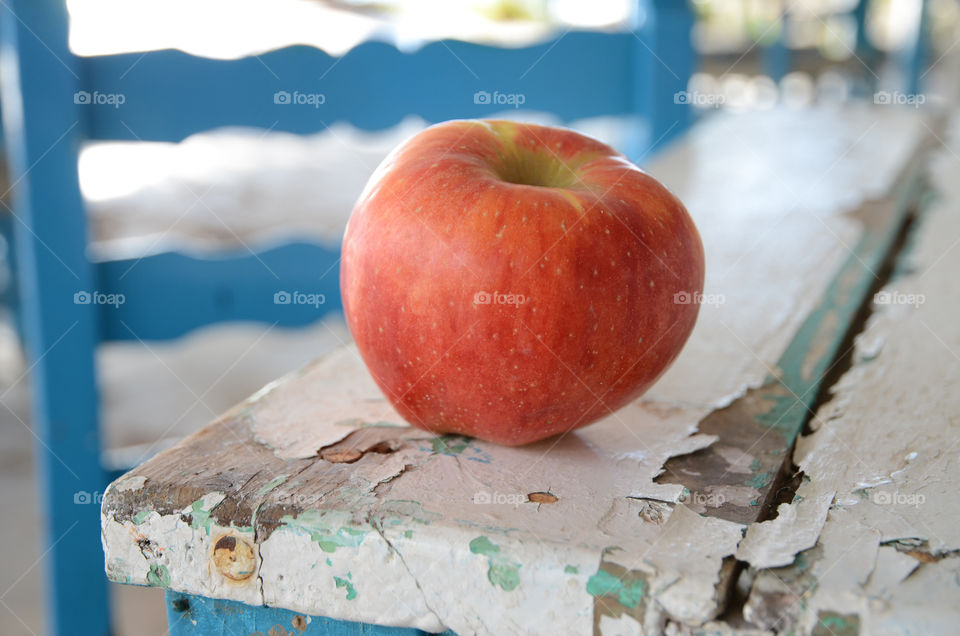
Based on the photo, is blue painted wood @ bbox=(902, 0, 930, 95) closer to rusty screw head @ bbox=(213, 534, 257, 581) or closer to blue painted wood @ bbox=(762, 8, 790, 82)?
blue painted wood @ bbox=(762, 8, 790, 82)

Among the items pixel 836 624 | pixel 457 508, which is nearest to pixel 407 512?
pixel 457 508

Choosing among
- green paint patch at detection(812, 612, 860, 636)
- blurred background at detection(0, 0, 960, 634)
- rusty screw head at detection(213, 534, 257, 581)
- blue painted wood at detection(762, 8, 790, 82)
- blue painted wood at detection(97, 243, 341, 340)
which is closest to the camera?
green paint patch at detection(812, 612, 860, 636)

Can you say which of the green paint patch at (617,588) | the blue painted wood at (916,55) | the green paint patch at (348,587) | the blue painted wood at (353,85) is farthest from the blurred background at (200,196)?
the blue painted wood at (916,55)

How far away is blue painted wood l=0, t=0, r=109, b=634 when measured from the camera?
1.21 metres

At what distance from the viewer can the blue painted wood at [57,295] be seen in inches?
47.6

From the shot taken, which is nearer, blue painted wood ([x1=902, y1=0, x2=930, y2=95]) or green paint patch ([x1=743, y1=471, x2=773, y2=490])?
green paint patch ([x1=743, y1=471, x2=773, y2=490])

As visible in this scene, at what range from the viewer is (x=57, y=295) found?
4.15ft

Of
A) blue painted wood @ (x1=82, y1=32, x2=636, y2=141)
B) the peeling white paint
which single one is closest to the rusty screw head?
the peeling white paint

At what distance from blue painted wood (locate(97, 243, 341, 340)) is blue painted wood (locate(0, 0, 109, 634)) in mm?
55

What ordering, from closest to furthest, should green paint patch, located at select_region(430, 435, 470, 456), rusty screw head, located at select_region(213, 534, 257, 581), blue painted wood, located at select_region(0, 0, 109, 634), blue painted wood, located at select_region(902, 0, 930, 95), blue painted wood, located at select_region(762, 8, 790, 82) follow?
1. rusty screw head, located at select_region(213, 534, 257, 581)
2. green paint patch, located at select_region(430, 435, 470, 456)
3. blue painted wood, located at select_region(0, 0, 109, 634)
4. blue painted wood, located at select_region(902, 0, 930, 95)
5. blue painted wood, located at select_region(762, 8, 790, 82)

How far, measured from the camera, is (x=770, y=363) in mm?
734

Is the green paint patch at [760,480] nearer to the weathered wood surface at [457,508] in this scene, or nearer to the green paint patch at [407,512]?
the weathered wood surface at [457,508]

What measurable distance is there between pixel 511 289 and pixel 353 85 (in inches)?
52.9

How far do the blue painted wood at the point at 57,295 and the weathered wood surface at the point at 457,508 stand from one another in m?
0.73
